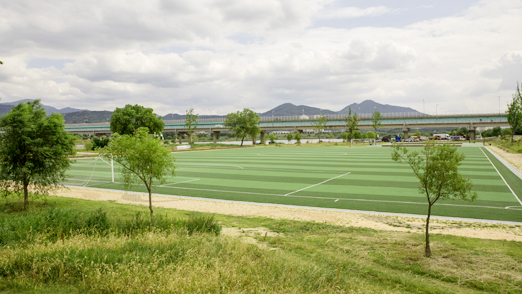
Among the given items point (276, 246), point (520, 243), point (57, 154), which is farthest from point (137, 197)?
point (520, 243)

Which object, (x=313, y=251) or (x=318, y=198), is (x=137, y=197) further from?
(x=313, y=251)

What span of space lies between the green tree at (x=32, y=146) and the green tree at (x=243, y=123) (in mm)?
71209

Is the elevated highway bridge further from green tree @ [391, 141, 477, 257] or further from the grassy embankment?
green tree @ [391, 141, 477, 257]

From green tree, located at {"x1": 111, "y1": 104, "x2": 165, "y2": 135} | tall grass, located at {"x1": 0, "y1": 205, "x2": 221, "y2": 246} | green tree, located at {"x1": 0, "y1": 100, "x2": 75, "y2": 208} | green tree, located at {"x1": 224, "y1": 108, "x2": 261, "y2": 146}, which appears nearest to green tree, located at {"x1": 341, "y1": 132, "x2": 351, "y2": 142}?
green tree, located at {"x1": 224, "y1": 108, "x2": 261, "y2": 146}

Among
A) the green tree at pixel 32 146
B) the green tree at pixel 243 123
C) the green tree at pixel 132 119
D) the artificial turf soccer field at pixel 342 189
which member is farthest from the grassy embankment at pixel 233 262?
the green tree at pixel 243 123

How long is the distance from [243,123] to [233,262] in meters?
79.6

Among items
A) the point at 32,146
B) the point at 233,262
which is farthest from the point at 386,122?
the point at 233,262

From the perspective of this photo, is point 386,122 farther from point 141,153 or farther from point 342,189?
point 141,153

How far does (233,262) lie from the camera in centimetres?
692

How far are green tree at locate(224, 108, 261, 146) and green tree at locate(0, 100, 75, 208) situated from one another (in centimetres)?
7121

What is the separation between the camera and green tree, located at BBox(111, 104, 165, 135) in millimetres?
60188

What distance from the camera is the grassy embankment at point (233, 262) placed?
5.87 metres

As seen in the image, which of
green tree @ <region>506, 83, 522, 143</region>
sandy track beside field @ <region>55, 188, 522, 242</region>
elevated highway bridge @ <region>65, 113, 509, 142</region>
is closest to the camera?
sandy track beside field @ <region>55, 188, 522, 242</region>

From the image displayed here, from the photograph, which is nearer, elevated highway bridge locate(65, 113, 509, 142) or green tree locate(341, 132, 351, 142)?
green tree locate(341, 132, 351, 142)
